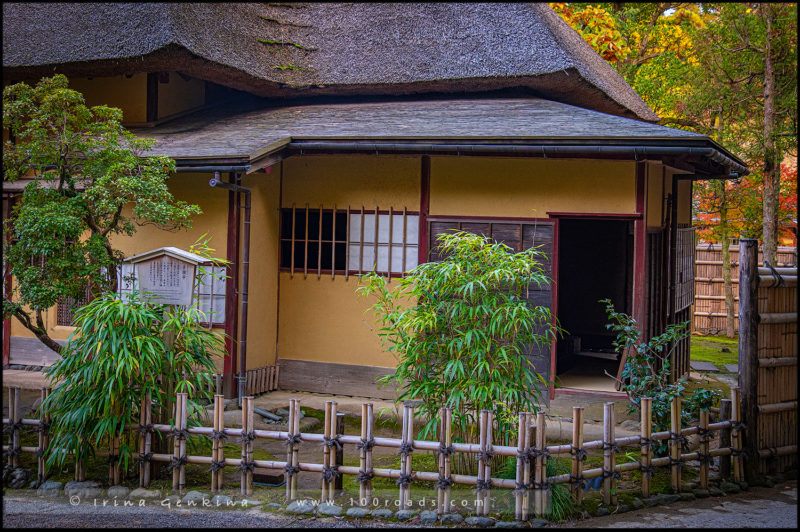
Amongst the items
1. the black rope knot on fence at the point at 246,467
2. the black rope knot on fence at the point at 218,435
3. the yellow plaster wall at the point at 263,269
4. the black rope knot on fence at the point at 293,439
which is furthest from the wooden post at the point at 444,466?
the yellow plaster wall at the point at 263,269

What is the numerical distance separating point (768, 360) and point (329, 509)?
378 cm

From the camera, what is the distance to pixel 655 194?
8.66 meters

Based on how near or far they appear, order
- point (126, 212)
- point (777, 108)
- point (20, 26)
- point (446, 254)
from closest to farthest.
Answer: point (446, 254)
point (126, 212)
point (20, 26)
point (777, 108)

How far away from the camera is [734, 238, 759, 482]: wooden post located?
594 centimetres

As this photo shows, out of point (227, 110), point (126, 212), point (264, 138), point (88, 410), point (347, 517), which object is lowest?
point (347, 517)

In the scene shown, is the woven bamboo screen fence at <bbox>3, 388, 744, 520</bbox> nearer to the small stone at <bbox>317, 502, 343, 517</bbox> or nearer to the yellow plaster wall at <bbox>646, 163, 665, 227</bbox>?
the small stone at <bbox>317, 502, 343, 517</bbox>

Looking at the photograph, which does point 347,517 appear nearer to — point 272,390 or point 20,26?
point 272,390

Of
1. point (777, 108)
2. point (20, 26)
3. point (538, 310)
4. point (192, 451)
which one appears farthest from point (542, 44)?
point (20, 26)

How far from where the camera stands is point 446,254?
27.7 ft

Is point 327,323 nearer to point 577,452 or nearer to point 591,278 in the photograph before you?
point 577,452

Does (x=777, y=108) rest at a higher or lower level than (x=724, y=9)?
lower

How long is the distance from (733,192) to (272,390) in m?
9.77

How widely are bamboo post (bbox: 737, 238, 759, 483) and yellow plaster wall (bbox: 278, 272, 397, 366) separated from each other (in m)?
4.01

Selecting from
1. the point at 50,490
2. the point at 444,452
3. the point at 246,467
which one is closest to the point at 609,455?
the point at 444,452
